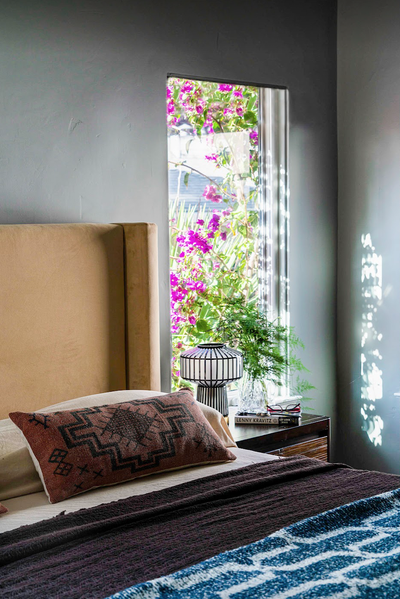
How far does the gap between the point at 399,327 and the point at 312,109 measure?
1.20m

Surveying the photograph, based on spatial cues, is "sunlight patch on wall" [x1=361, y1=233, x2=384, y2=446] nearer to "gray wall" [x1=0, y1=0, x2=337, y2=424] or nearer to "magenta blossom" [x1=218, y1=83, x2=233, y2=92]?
"gray wall" [x1=0, y1=0, x2=337, y2=424]

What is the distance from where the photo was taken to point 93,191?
9.35 feet

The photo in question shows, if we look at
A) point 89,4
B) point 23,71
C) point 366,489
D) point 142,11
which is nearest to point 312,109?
point 142,11

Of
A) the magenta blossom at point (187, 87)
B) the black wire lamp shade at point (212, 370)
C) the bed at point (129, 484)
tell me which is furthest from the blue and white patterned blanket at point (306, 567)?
the magenta blossom at point (187, 87)

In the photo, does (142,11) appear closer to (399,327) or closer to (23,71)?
(23,71)

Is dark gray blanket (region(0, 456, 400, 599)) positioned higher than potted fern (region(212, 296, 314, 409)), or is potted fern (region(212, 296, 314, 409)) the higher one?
potted fern (region(212, 296, 314, 409))

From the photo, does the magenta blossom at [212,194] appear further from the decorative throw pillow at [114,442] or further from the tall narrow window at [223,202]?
the decorative throw pillow at [114,442]

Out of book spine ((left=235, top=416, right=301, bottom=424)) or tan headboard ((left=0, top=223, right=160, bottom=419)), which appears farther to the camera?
book spine ((left=235, top=416, right=301, bottom=424))

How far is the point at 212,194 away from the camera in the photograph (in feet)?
11.1

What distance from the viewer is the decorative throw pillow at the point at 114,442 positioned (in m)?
2.06


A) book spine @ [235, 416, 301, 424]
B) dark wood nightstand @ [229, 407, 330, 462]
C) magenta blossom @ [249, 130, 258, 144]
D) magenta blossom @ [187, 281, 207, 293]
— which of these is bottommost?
dark wood nightstand @ [229, 407, 330, 462]

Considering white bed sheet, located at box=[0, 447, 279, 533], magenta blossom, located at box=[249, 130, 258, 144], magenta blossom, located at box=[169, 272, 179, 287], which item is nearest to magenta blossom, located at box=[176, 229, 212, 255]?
magenta blossom, located at box=[169, 272, 179, 287]

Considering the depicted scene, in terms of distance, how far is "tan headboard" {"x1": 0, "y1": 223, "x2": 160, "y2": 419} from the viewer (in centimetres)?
249

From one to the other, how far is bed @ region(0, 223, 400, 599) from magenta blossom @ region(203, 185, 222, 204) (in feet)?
2.11
